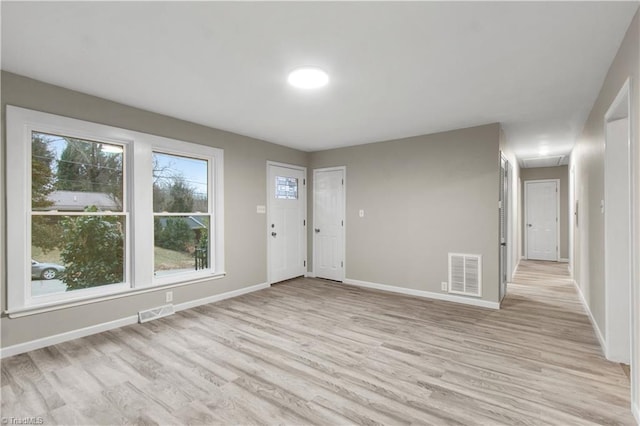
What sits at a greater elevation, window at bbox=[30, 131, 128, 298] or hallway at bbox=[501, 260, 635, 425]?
window at bbox=[30, 131, 128, 298]

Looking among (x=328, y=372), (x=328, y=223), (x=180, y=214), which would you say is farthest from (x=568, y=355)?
(x=180, y=214)

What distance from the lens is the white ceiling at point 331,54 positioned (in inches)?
73.9

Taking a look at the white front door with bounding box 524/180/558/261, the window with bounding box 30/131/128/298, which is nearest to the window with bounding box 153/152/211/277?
the window with bounding box 30/131/128/298

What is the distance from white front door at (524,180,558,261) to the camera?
8.06 meters

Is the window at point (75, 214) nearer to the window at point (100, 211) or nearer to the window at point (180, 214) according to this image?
the window at point (100, 211)

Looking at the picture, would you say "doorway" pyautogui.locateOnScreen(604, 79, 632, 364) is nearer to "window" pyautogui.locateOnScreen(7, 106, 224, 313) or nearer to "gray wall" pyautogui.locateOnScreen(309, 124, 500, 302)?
"gray wall" pyautogui.locateOnScreen(309, 124, 500, 302)

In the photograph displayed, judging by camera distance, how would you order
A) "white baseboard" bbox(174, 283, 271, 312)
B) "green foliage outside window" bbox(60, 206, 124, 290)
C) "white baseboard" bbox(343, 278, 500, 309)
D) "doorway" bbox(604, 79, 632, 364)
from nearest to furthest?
"doorway" bbox(604, 79, 632, 364) → "green foliage outside window" bbox(60, 206, 124, 290) → "white baseboard" bbox(174, 283, 271, 312) → "white baseboard" bbox(343, 278, 500, 309)

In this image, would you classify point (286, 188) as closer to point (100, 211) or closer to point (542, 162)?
point (100, 211)

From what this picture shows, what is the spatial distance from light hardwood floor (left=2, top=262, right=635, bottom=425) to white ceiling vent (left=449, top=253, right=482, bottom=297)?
1.38ft

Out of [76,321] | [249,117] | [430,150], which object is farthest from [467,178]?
[76,321]

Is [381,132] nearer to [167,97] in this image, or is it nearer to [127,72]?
[167,97]

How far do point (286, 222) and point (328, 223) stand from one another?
83 cm

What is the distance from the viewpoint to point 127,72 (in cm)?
267

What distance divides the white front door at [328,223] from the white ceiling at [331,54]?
6.96ft
